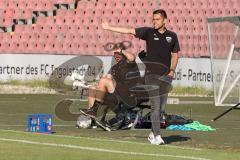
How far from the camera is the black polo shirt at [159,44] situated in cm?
1427

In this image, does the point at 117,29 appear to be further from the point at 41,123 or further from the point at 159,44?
the point at 41,123

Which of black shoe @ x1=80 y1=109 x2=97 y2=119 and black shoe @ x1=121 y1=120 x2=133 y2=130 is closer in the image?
black shoe @ x1=80 y1=109 x2=97 y2=119

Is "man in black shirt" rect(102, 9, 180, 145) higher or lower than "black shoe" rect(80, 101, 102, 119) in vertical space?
higher

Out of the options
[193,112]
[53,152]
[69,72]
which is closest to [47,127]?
[53,152]

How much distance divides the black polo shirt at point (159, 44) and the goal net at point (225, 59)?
7.10 metres

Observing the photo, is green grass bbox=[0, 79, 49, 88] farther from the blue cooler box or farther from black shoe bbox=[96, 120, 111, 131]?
the blue cooler box

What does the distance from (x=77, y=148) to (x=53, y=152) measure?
821 millimetres

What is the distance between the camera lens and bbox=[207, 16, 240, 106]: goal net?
2144 cm

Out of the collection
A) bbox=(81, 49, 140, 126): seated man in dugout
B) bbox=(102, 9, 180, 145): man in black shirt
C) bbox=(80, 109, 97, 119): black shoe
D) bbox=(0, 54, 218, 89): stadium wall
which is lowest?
bbox=(0, 54, 218, 89): stadium wall

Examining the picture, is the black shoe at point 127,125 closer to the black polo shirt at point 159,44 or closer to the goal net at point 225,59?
the black polo shirt at point 159,44

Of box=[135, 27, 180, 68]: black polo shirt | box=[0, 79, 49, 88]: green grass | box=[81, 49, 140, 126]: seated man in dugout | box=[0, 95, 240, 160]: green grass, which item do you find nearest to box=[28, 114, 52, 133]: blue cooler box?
box=[0, 95, 240, 160]: green grass

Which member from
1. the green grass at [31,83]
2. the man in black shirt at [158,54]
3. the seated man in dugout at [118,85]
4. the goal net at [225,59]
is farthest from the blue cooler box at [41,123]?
the green grass at [31,83]

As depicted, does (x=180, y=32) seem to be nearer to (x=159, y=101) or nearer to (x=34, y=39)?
(x=34, y=39)

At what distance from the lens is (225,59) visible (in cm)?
2178
